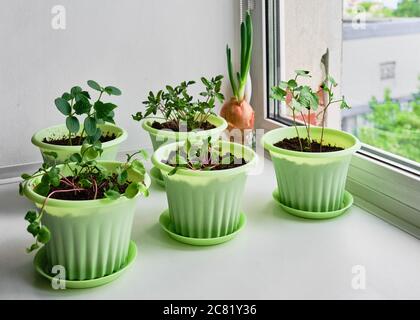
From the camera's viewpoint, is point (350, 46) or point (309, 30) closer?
point (350, 46)

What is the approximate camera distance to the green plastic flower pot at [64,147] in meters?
1.11

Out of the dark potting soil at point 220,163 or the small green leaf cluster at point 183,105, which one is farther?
the small green leaf cluster at point 183,105

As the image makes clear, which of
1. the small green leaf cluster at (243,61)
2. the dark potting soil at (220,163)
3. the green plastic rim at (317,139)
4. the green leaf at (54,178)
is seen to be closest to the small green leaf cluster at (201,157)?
the dark potting soil at (220,163)

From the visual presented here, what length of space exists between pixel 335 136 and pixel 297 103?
17 centimetres

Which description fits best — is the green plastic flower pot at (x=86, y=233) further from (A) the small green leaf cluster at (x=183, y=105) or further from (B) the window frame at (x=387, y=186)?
(B) the window frame at (x=387, y=186)

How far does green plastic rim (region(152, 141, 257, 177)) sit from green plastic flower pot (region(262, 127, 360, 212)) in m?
0.06

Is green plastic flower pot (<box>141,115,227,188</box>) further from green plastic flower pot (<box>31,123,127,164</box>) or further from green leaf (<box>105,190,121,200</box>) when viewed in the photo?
green leaf (<box>105,190,121,200</box>)

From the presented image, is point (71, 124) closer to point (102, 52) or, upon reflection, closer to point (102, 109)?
point (102, 109)

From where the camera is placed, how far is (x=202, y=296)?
811mm

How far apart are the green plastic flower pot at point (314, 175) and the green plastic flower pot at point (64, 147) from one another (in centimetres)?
32

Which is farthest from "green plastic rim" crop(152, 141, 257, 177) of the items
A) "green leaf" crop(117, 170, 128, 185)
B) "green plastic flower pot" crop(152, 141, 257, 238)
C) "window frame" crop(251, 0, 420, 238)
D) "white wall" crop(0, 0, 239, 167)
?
"white wall" crop(0, 0, 239, 167)

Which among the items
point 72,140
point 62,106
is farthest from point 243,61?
point 62,106

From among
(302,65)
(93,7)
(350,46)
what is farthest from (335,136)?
(93,7)
